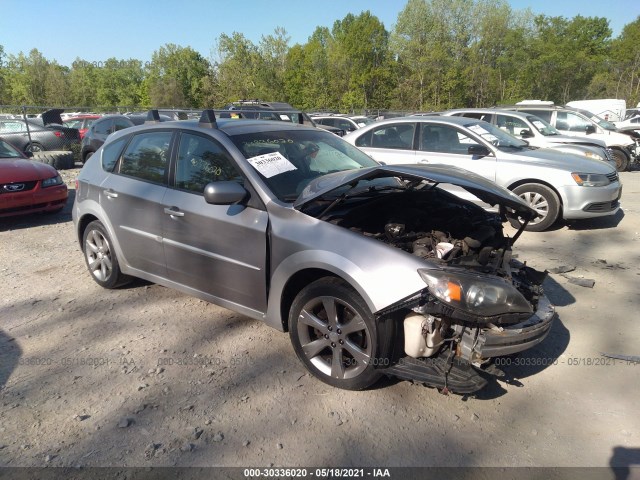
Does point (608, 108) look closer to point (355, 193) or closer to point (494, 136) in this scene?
point (494, 136)

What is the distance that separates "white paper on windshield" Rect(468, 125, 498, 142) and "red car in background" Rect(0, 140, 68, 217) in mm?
7087

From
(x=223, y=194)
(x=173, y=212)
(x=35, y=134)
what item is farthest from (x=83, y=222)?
(x=35, y=134)

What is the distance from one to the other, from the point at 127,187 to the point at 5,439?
2342 mm

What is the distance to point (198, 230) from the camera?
371 cm

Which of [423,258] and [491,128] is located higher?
[491,128]

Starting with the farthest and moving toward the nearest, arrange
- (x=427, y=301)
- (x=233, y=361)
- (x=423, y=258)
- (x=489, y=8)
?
(x=489, y=8)
(x=233, y=361)
(x=423, y=258)
(x=427, y=301)

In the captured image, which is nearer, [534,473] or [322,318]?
[534,473]

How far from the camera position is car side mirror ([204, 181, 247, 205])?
3.29 meters

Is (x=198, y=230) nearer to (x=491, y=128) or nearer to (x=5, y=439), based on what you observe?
(x=5, y=439)

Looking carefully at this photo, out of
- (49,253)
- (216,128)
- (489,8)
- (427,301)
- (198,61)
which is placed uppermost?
(489,8)

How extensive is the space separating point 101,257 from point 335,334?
118 inches

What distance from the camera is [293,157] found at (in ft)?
12.8

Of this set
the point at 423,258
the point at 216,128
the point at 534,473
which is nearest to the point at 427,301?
the point at 423,258

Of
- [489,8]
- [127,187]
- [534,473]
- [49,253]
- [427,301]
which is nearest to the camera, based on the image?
[534,473]
